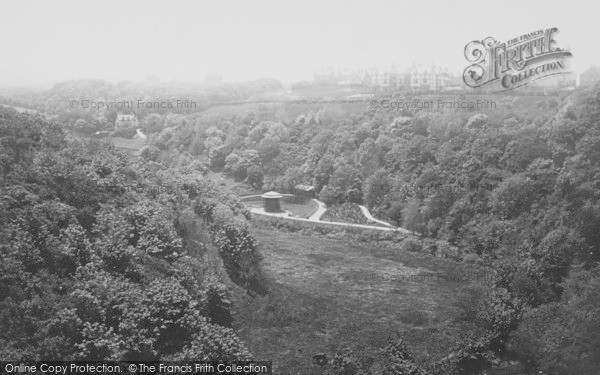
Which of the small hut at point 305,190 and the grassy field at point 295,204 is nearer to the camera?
the grassy field at point 295,204

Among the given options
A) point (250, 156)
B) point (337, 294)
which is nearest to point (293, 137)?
point (250, 156)

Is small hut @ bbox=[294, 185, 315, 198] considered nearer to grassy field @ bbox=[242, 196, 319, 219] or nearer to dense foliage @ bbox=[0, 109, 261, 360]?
grassy field @ bbox=[242, 196, 319, 219]

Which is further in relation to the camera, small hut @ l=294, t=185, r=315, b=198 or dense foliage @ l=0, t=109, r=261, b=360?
small hut @ l=294, t=185, r=315, b=198

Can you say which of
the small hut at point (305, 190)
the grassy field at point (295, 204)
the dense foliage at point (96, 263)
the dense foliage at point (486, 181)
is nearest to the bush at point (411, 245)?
the dense foliage at point (486, 181)

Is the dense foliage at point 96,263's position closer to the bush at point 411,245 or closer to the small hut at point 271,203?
the bush at point 411,245

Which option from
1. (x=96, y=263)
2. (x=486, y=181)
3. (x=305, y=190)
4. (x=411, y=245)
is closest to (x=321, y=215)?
(x=305, y=190)

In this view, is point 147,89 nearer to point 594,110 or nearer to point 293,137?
point 293,137

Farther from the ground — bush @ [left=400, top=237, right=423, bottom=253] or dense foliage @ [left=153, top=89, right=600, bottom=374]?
dense foliage @ [left=153, top=89, right=600, bottom=374]

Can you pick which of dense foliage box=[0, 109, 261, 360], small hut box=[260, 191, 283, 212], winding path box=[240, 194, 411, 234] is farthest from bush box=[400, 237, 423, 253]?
small hut box=[260, 191, 283, 212]
